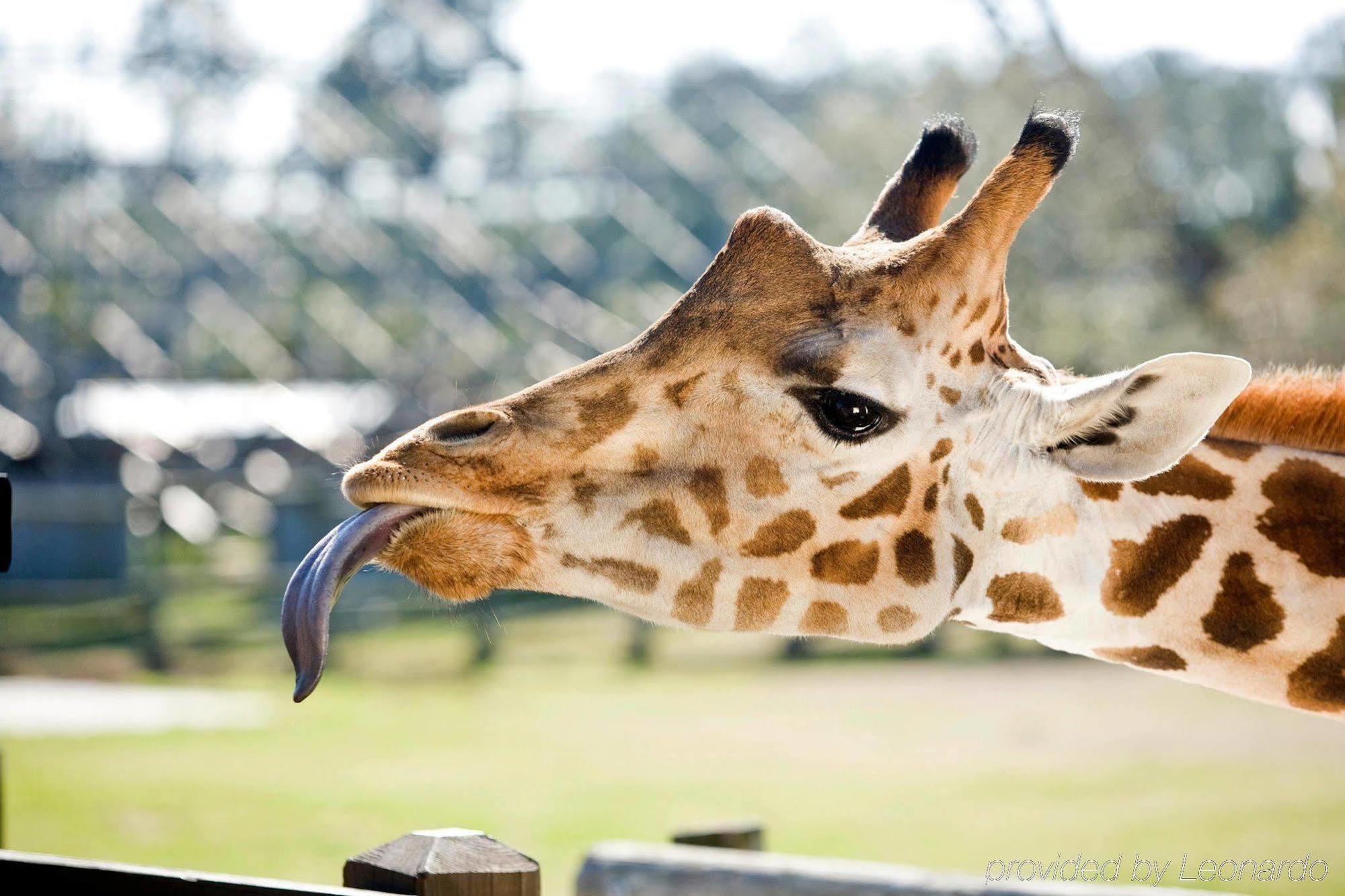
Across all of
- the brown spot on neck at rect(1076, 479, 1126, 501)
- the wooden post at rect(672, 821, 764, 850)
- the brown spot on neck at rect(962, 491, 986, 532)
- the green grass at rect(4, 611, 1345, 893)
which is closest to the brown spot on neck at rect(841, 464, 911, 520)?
the brown spot on neck at rect(962, 491, 986, 532)

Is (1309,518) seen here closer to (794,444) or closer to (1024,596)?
(1024,596)

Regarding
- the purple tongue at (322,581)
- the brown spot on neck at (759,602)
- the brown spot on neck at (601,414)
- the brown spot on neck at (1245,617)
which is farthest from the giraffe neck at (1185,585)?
the purple tongue at (322,581)

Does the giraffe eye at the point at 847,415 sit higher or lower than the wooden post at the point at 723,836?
higher

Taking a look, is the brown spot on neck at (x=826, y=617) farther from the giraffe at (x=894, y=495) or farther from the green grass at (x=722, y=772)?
the green grass at (x=722, y=772)

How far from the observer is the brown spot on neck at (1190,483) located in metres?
2.74

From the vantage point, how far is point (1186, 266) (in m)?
24.7

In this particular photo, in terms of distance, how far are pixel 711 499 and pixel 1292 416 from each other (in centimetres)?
116

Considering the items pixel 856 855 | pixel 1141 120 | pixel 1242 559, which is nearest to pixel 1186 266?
pixel 1141 120

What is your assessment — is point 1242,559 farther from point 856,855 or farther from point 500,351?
point 500,351

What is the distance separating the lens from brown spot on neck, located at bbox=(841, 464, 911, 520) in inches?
105

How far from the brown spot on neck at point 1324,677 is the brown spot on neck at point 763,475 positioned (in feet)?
3.31

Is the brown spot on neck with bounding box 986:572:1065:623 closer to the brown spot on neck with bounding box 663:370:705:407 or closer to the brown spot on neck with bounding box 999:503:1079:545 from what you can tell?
the brown spot on neck with bounding box 999:503:1079:545

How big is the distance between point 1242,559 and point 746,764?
8.73 meters

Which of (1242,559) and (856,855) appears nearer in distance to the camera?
(1242,559)
